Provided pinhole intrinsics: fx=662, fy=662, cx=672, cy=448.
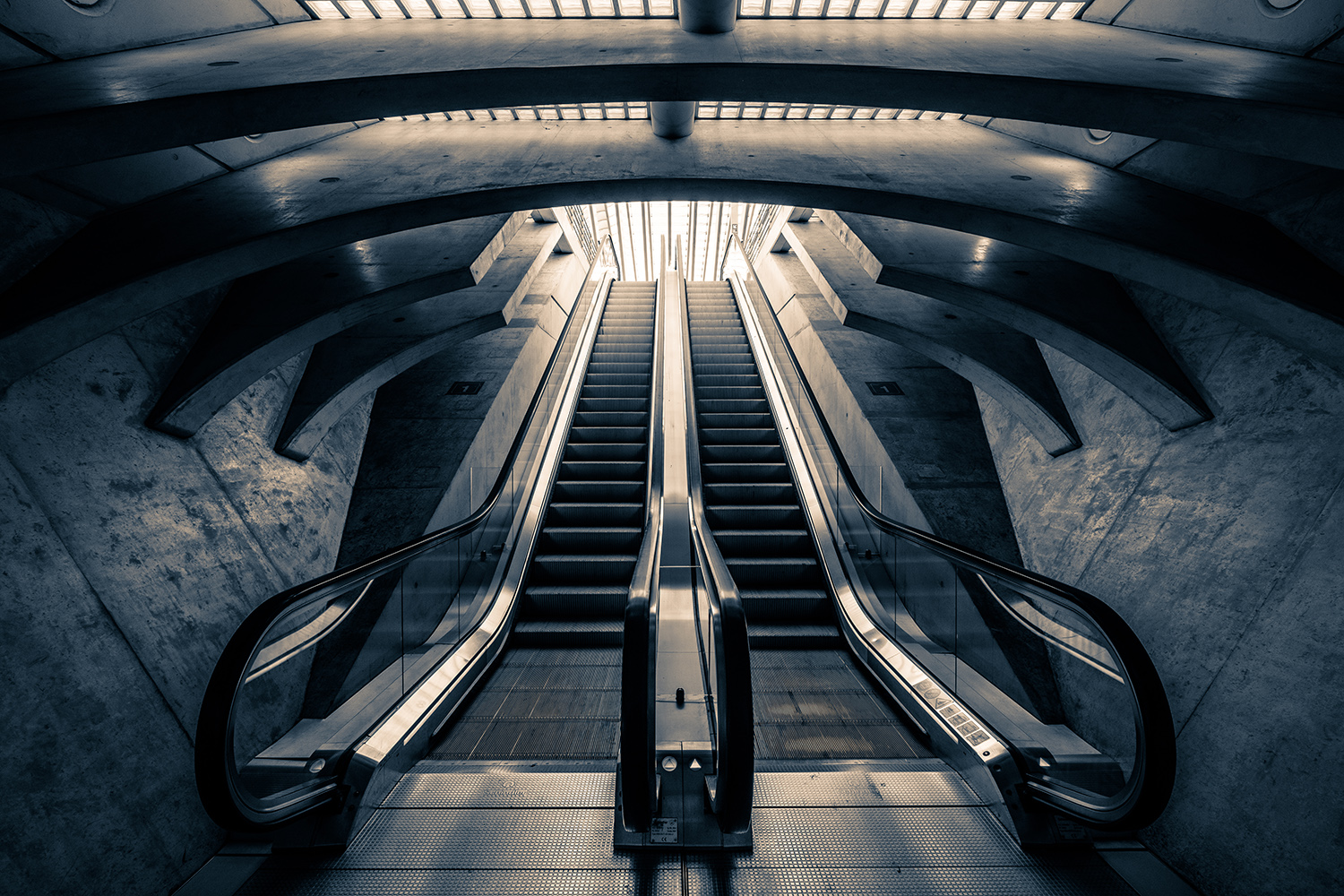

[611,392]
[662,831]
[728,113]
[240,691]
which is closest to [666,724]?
[662,831]

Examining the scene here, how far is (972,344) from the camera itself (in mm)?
6332

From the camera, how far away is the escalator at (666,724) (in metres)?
2.44

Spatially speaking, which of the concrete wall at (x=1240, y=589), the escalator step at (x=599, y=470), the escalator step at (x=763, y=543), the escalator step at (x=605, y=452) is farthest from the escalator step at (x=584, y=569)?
the concrete wall at (x=1240, y=589)

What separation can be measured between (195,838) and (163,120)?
3732mm

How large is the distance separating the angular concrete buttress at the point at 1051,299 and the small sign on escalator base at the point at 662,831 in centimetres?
422

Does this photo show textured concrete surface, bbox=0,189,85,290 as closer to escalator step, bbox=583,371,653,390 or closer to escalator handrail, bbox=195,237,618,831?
escalator handrail, bbox=195,237,618,831

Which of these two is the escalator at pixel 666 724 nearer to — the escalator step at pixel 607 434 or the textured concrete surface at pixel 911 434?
the textured concrete surface at pixel 911 434

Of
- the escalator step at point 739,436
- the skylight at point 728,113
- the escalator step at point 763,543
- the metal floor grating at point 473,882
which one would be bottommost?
the metal floor grating at point 473,882

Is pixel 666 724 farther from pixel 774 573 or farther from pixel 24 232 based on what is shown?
pixel 24 232

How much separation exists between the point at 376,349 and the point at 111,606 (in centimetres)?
330

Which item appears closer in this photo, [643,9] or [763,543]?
[643,9]

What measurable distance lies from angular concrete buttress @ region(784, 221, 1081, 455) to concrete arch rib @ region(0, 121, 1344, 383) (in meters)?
1.79

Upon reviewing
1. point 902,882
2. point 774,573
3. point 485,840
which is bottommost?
point 902,882

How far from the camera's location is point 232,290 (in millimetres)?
5262
